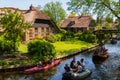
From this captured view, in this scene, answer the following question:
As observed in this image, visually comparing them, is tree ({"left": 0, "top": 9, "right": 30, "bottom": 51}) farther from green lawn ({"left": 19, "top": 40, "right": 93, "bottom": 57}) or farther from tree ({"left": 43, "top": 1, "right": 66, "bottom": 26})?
tree ({"left": 43, "top": 1, "right": 66, "bottom": 26})

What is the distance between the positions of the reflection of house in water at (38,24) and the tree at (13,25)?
17388mm

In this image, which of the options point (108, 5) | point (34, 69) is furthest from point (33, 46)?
point (108, 5)

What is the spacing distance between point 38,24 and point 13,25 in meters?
23.1

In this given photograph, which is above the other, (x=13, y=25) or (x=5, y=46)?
(x=13, y=25)

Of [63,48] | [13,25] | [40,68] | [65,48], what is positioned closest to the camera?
[40,68]

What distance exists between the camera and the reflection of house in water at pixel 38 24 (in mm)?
56713

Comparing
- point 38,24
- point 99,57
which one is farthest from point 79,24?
point 99,57

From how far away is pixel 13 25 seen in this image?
3644cm

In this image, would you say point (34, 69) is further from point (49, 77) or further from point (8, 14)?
point (8, 14)

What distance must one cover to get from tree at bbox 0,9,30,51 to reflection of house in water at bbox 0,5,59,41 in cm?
1739

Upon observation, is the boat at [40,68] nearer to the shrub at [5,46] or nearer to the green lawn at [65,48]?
the green lawn at [65,48]

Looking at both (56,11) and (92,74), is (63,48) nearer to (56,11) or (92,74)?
(92,74)

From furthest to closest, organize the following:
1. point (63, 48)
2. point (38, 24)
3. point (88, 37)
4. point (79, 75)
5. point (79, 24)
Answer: point (79, 24) → point (88, 37) → point (38, 24) → point (63, 48) → point (79, 75)

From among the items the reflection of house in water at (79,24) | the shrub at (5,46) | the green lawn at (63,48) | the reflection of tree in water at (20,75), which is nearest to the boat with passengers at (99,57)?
the green lawn at (63,48)
